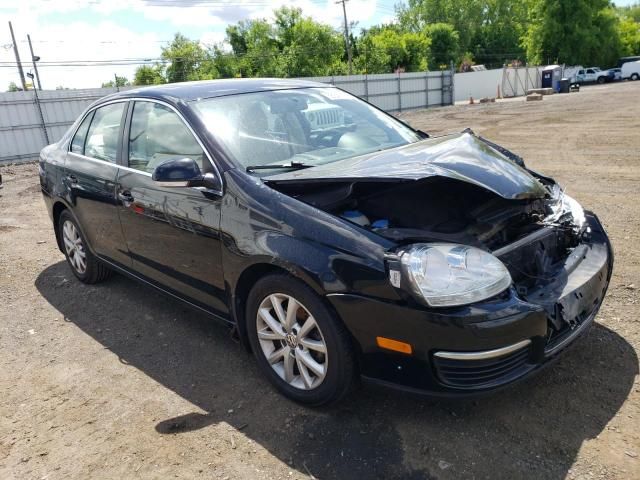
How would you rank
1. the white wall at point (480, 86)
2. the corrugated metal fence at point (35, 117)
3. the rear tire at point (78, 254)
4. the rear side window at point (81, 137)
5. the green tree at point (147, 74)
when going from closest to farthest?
the rear side window at point (81, 137)
the rear tire at point (78, 254)
the corrugated metal fence at point (35, 117)
the white wall at point (480, 86)
the green tree at point (147, 74)

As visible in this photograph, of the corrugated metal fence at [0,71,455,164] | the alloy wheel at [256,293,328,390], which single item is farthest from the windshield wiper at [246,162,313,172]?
the corrugated metal fence at [0,71,455,164]

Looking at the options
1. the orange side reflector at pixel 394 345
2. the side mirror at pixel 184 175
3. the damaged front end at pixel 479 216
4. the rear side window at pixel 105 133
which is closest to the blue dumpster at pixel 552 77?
the rear side window at pixel 105 133

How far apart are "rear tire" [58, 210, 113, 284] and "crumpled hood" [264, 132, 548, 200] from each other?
2534 millimetres

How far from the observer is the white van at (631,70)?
2109 inches

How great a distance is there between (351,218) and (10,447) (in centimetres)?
215

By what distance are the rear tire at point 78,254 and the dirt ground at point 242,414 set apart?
16.8 inches

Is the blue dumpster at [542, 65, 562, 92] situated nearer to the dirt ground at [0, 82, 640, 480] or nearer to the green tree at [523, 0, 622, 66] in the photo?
the green tree at [523, 0, 622, 66]

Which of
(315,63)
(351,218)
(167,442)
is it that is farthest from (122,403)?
(315,63)

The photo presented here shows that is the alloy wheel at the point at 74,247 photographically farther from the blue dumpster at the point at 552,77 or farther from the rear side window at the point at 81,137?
the blue dumpster at the point at 552,77

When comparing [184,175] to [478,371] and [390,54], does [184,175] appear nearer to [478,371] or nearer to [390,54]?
[478,371]

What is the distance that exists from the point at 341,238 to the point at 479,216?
2.87ft

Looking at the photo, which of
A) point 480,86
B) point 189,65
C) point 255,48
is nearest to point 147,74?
point 189,65

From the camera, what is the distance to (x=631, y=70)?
54.0 metres

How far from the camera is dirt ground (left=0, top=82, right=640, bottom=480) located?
246 centimetres
